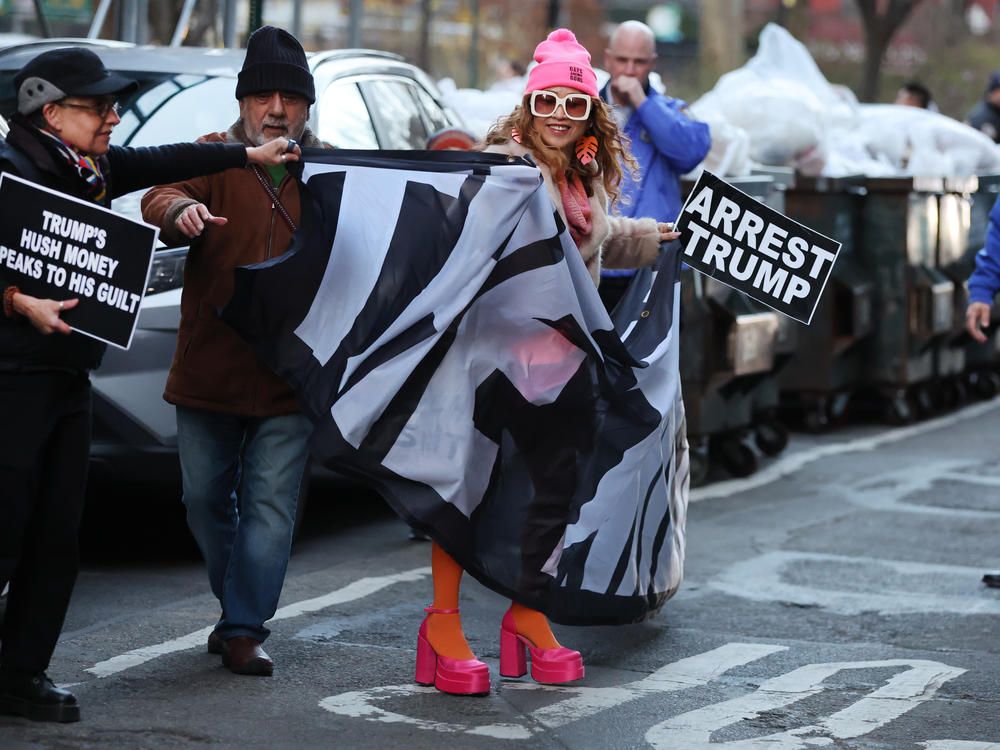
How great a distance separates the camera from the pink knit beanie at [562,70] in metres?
5.25

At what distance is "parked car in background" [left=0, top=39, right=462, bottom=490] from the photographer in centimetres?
641

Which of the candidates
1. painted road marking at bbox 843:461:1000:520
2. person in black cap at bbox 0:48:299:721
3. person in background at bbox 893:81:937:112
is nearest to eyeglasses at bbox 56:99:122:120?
person in black cap at bbox 0:48:299:721

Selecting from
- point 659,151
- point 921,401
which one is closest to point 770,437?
point 921,401

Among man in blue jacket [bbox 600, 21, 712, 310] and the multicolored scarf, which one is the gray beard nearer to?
the multicolored scarf

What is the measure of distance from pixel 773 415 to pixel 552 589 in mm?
5511

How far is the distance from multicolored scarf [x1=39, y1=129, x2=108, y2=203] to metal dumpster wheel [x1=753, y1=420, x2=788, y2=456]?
20.5ft

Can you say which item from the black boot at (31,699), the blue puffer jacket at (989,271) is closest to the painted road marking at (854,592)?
the blue puffer jacket at (989,271)

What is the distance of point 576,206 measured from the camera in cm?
534

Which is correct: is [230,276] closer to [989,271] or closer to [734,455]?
[989,271]

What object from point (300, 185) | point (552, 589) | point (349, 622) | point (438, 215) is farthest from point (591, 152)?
point (349, 622)

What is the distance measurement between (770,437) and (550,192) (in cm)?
538

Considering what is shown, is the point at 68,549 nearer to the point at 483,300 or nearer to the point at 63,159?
the point at 63,159

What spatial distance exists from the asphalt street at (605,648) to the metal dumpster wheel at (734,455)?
0.78 meters

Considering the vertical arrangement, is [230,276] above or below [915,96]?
below
